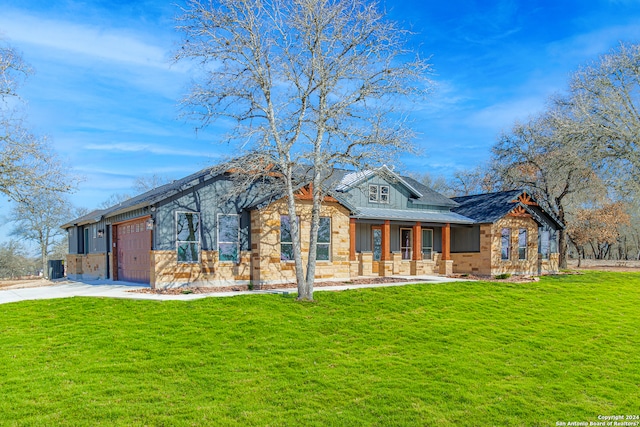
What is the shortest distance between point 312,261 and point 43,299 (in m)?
8.38

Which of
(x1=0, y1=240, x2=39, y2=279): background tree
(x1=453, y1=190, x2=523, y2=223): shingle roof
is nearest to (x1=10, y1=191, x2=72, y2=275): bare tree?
(x1=0, y1=240, x2=39, y2=279): background tree

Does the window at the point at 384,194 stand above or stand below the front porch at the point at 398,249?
above

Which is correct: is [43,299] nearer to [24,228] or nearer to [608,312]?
[608,312]

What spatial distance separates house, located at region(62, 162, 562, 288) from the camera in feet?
57.5

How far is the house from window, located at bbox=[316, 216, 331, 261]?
0.14ft

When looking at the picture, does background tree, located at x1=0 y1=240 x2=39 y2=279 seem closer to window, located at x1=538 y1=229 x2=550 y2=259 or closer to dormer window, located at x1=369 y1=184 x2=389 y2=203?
dormer window, located at x1=369 y1=184 x2=389 y2=203

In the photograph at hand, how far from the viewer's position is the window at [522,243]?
26.6 m

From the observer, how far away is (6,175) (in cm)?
1880

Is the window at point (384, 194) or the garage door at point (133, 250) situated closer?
the garage door at point (133, 250)

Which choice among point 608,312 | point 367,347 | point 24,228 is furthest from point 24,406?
point 24,228

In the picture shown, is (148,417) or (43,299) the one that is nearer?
(148,417)

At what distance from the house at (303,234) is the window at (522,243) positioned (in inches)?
2.2

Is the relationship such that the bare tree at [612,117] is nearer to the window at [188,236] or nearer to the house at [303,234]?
the house at [303,234]

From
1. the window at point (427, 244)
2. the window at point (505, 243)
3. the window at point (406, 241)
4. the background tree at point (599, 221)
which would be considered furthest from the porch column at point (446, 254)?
the background tree at point (599, 221)
